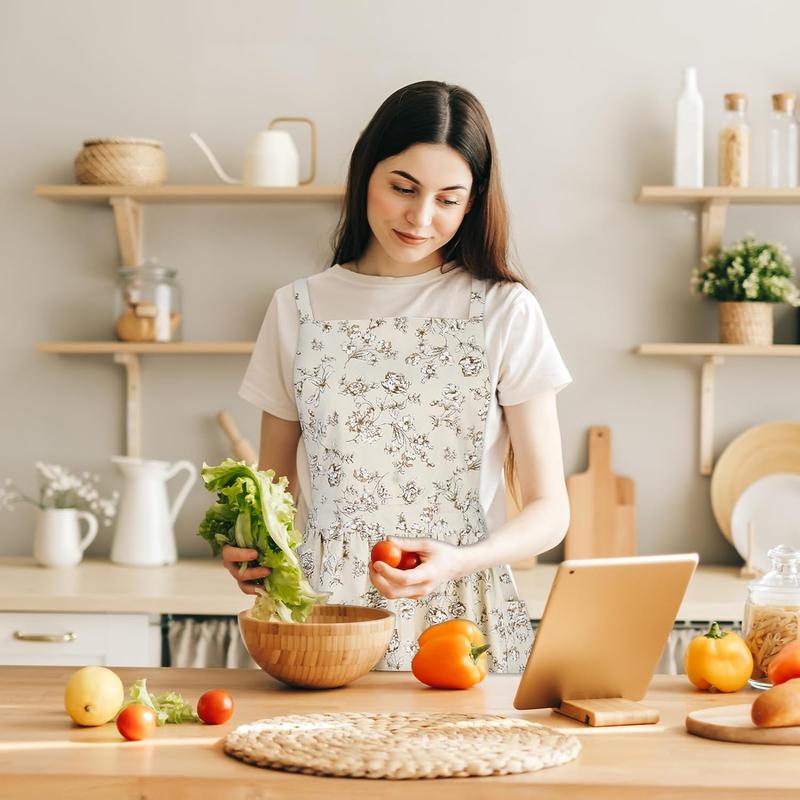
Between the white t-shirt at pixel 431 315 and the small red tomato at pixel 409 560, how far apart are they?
1.40 feet

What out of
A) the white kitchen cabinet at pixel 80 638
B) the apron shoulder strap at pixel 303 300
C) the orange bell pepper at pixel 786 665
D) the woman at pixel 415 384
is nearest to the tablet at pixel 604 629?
the orange bell pepper at pixel 786 665

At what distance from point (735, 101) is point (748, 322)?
1.82 ft

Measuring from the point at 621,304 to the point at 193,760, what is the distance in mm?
2283

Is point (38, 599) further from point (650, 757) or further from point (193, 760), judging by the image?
point (650, 757)

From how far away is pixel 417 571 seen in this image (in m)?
1.49

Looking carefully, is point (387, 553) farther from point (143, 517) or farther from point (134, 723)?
point (143, 517)

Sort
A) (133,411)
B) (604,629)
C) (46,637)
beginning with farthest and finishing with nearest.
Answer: (133,411)
(46,637)
(604,629)

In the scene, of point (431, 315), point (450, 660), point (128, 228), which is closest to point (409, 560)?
point (450, 660)

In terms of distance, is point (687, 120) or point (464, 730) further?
point (687, 120)

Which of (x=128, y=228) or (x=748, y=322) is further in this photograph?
(x=128, y=228)

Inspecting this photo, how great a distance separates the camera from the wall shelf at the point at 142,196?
3.03 m

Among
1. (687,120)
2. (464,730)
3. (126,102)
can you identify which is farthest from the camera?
(126,102)

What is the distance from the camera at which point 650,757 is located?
3.94 ft

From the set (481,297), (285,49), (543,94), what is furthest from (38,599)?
A: (543,94)
